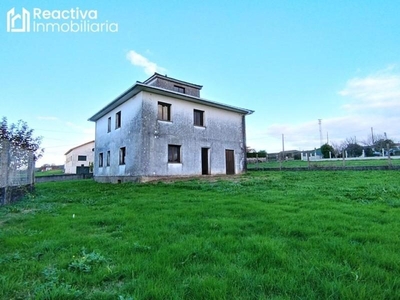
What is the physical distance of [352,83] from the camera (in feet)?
54.5

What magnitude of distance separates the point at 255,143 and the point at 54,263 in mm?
49250

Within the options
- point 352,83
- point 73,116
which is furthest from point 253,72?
point 73,116

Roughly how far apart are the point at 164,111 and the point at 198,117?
264 cm

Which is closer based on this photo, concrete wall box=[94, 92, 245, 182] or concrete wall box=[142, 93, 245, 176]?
concrete wall box=[94, 92, 245, 182]

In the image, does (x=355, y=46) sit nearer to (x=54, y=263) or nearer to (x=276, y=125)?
(x=54, y=263)

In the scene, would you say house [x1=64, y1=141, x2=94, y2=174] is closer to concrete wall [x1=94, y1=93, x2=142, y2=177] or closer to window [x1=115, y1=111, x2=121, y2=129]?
concrete wall [x1=94, y1=93, x2=142, y2=177]

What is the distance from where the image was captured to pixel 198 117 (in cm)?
1565

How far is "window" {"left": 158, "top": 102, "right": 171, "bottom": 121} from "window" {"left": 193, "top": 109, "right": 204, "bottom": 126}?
1978 millimetres

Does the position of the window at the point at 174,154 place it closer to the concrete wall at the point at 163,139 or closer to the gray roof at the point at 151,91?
the concrete wall at the point at 163,139

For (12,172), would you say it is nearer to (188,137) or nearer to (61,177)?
(188,137)

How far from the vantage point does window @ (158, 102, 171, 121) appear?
13.7m

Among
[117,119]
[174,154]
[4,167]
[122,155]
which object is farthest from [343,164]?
[4,167]

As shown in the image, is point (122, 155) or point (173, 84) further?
point (173, 84)

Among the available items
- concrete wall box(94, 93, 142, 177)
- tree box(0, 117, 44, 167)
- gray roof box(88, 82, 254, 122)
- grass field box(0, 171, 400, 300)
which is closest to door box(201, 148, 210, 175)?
gray roof box(88, 82, 254, 122)
